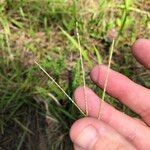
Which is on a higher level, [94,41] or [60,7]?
[60,7]

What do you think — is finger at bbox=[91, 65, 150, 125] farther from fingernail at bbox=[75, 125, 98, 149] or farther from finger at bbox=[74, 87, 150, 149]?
fingernail at bbox=[75, 125, 98, 149]

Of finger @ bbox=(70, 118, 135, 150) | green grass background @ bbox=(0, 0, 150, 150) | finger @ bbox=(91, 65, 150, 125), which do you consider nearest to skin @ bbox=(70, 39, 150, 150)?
finger @ bbox=(91, 65, 150, 125)

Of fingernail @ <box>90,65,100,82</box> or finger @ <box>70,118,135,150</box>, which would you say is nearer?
finger @ <box>70,118,135,150</box>

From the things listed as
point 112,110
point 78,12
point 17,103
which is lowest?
point 17,103

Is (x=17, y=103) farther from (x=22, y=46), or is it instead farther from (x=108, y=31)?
(x=108, y=31)

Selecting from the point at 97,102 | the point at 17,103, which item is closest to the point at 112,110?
the point at 97,102

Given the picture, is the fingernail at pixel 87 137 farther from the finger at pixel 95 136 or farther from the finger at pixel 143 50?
the finger at pixel 143 50

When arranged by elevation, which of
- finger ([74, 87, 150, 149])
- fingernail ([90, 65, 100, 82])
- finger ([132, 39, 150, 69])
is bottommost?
finger ([74, 87, 150, 149])
